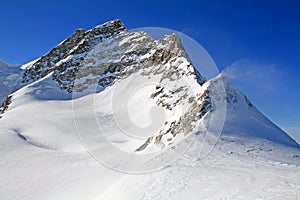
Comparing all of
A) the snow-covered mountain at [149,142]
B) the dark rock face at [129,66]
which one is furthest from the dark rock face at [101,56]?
the snow-covered mountain at [149,142]

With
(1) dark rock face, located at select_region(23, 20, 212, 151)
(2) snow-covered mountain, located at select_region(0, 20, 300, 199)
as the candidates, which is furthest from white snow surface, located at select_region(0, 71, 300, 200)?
(1) dark rock face, located at select_region(23, 20, 212, 151)

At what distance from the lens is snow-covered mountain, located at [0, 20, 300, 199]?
12717 millimetres

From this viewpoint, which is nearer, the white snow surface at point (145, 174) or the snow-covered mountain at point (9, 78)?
the white snow surface at point (145, 174)

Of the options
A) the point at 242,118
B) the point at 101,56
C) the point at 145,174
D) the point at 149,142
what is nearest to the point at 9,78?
the point at 101,56

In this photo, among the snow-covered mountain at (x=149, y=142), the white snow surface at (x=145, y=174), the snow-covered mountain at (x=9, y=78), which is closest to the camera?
the white snow surface at (x=145, y=174)

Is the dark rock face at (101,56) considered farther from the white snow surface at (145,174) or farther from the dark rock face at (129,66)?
the white snow surface at (145,174)

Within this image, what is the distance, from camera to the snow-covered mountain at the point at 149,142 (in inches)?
501

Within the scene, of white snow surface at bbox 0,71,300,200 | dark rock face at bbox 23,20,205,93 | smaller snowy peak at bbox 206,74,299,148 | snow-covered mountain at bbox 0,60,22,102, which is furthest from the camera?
snow-covered mountain at bbox 0,60,22,102

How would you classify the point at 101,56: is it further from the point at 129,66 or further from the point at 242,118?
the point at 242,118

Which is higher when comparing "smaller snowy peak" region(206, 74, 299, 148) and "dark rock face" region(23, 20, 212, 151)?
"dark rock face" region(23, 20, 212, 151)

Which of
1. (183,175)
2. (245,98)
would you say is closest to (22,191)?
(183,175)

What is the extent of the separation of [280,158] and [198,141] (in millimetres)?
4923

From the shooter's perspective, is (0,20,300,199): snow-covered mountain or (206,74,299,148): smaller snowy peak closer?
(0,20,300,199): snow-covered mountain

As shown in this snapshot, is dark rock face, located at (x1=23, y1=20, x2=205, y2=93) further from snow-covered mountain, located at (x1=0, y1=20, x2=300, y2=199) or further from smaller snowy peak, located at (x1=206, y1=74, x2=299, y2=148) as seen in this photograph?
smaller snowy peak, located at (x1=206, y1=74, x2=299, y2=148)
